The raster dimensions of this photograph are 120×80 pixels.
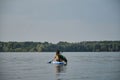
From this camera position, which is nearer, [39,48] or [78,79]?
[78,79]

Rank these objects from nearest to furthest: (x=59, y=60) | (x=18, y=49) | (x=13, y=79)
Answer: (x=13, y=79)
(x=59, y=60)
(x=18, y=49)

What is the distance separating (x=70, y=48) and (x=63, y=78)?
91.2 m

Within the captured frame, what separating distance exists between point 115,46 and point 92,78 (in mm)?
85457

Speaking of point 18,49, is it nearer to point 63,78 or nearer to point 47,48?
point 47,48

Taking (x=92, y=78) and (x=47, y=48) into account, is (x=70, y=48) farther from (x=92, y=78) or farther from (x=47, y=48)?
(x=92, y=78)

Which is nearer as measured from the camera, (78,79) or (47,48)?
(78,79)

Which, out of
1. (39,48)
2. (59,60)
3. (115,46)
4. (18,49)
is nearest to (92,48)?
(115,46)

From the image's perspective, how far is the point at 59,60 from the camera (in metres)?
45.2

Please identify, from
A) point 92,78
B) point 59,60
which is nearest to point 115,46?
point 59,60

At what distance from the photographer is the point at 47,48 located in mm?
115812

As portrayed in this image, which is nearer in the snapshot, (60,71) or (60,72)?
(60,72)

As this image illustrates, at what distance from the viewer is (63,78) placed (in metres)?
29.1

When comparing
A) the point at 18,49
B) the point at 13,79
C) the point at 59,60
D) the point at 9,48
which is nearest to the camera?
the point at 13,79

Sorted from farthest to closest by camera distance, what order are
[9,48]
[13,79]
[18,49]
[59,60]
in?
[18,49] < [9,48] < [59,60] < [13,79]
